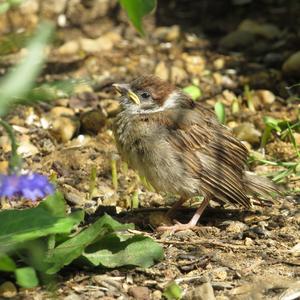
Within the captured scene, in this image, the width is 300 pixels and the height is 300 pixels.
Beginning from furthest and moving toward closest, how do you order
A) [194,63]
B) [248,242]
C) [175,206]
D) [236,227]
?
[194,63] → [175,206] → [236,227] → [248,242]

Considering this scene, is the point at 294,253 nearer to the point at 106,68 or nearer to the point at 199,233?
the point at 199,233

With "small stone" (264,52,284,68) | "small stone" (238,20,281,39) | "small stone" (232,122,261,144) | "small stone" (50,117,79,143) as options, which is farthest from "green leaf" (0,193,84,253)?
"small stone" (238,20,281,39)

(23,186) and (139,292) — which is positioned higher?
(23,186)

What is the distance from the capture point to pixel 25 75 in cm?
164

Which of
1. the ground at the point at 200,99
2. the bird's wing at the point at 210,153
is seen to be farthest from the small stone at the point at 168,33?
the bird's wing at the point at 210,153

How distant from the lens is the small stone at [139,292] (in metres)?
3.29

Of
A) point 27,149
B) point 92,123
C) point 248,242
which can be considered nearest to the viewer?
point 248,242

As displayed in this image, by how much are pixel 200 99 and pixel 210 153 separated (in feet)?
6.33

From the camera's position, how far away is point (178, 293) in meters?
3.27

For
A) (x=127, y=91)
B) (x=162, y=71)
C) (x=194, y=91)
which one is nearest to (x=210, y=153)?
(x=127, y=91)

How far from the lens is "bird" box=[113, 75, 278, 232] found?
4359mm

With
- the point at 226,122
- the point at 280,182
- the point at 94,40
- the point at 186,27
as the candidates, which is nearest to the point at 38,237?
the point at 280,182

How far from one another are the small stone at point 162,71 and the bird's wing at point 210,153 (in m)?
2.04

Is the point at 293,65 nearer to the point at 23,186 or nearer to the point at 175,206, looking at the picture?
the point at 175,206
